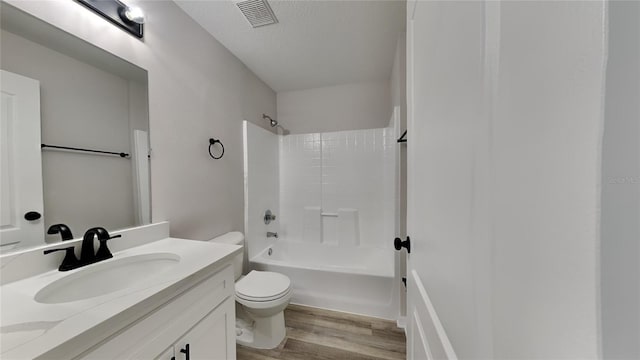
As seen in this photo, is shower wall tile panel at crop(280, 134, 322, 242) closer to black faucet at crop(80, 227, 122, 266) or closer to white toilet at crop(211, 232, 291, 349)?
white toilet at crop(211, 232, 291, 349)

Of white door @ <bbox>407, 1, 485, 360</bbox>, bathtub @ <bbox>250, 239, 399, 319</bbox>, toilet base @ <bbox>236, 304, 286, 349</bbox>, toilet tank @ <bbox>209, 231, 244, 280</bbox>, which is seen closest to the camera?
white door @ <bbox>407, 1, 485, 360</bbox>

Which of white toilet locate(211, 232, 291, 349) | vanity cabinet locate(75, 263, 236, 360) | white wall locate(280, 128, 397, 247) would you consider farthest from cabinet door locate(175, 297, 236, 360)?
white wall locate(280, 128, 397, 247)

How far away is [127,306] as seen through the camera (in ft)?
1.99

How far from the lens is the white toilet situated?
1474 millimetres

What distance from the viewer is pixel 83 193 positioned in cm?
99

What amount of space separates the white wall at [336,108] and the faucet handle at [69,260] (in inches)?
91.7

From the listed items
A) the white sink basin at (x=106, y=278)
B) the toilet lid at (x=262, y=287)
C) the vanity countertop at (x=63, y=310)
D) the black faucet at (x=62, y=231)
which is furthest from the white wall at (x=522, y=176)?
the black faucet at (x=62, y=231)

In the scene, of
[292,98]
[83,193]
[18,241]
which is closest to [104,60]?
[83,193]

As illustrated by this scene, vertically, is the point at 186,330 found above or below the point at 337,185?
below

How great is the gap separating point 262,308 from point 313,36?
2.07m

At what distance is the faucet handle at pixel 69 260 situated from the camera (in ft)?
2.81

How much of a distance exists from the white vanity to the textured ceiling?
1530 millimetres

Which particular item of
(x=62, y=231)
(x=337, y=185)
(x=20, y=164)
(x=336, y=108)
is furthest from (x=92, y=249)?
(x=336, y=108)

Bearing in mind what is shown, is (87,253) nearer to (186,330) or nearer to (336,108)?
(186,330)
